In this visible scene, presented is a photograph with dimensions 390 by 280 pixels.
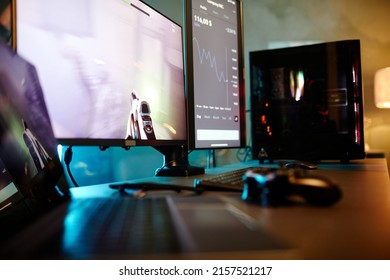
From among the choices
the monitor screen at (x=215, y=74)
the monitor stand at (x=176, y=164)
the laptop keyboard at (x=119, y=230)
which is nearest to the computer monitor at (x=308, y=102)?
the monitor screen at (x=215, y=74)

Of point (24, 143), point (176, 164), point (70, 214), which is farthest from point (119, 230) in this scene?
point (176, 164)

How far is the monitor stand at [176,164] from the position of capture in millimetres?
914

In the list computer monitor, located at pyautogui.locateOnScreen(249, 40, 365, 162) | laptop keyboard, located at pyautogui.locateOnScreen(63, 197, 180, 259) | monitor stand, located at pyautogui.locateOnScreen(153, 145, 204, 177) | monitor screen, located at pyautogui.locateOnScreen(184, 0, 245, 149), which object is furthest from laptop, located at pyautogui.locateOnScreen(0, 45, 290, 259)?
computer monitor, located at pyautogui.locateOnScreen(249, 40, 365, 162)

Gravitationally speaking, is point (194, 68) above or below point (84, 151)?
above

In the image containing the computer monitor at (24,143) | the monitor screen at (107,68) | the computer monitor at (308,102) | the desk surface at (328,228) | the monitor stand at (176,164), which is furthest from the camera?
the computer monitor at (308,102)

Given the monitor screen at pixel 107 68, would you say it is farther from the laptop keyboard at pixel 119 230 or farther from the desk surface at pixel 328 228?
the desk surface at pixel 328 228

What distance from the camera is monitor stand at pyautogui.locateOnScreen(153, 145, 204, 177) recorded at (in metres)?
0.91

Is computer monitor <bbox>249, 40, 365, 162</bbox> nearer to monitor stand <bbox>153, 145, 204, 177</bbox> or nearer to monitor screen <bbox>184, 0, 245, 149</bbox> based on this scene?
monitor screen <bbox>184, 0, 245, 149</bbox>

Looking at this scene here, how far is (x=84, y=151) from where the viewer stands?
4.69ft

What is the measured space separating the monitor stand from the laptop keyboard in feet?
1.42

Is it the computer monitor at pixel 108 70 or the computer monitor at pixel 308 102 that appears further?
the computer monitor at pixel 308 102

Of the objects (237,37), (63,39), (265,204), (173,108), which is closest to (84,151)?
(173,108)
